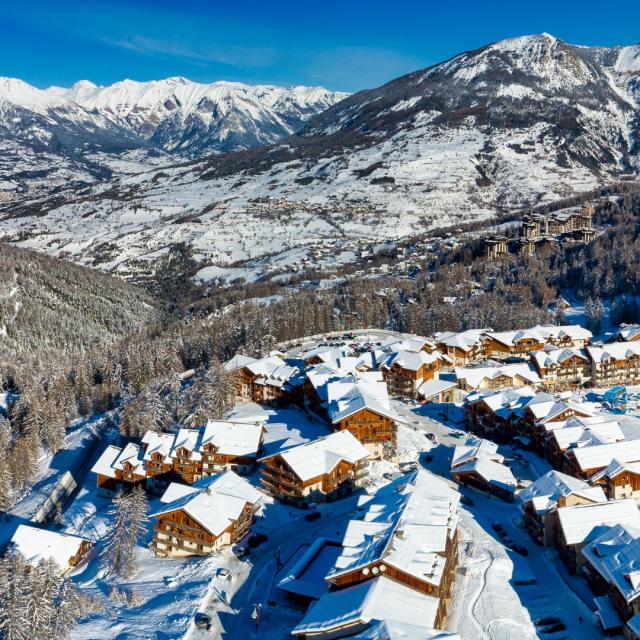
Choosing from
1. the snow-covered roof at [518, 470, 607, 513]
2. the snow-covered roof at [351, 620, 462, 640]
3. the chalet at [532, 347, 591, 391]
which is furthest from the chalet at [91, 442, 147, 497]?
the chalet at [532, 347, 591, 391]

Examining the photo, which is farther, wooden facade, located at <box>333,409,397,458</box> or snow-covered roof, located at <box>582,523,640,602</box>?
wooden facade, located at <box>333,409,397,458</box>

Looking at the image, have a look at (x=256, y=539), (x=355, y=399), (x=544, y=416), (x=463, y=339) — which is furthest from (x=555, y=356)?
(x=256, y=539)

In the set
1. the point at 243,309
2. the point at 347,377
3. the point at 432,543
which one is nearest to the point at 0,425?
the point at 347,377

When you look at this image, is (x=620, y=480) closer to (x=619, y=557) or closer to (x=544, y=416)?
(x=544, y=416)

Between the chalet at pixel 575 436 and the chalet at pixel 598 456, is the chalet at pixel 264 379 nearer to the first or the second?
the chalet at pixel 575 436

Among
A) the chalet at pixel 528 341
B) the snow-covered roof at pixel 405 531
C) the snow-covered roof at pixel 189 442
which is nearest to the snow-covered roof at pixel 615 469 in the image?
the snow-covered roof at pixel 405 531

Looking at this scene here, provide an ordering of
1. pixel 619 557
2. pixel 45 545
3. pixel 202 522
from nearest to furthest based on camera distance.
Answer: pixel 619 557 → pixel 202 522 → pixel 45 545

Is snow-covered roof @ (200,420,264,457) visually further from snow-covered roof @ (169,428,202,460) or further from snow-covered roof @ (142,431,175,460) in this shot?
snow-covered roof @ (142,431,175,460)
